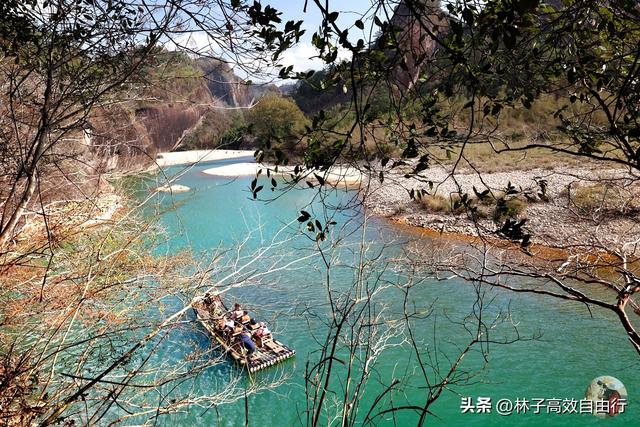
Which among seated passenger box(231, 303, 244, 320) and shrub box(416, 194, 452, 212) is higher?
seated passenger box(231, 303, 244, 320)

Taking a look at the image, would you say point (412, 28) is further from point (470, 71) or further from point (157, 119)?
point (157, 119)

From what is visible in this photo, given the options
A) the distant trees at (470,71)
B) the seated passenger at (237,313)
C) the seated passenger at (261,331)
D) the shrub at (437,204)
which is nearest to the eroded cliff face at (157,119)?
the seated passenger at (237,313)

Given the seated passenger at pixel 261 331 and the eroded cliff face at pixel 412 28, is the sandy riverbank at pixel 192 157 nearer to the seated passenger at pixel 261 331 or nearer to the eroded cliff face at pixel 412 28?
the eroded cliff face at pixel 412 28

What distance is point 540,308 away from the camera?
21.0 feet

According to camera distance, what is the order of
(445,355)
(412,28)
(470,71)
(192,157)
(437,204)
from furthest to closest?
(437,204) < (192,157) < (445,355) < (412,28) < (470,71)

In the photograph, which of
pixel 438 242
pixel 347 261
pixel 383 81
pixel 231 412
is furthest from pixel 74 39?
pixel 438 242

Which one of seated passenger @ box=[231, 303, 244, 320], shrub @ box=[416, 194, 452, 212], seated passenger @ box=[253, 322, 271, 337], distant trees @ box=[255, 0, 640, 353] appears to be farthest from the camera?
shrub @ box=[416, 194, 452, 212]

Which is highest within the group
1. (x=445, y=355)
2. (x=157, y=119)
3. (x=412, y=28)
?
(x=157, y=119)

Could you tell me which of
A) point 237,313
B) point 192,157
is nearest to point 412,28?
point 237,313

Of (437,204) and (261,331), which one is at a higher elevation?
(437,204)

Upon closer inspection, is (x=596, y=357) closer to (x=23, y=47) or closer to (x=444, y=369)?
(x=444, y=369)

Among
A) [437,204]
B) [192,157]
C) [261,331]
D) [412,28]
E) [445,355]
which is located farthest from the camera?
[437,204]

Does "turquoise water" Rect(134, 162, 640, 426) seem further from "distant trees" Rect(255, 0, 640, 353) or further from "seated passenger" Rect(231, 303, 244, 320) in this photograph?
"distant trees" Rect(255, 0, 640, 353)

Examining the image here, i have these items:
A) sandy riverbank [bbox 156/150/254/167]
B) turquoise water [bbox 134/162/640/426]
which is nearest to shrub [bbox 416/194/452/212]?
turquoise water [bbox 134/162/640/426]
